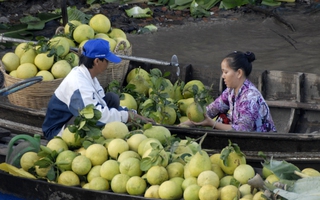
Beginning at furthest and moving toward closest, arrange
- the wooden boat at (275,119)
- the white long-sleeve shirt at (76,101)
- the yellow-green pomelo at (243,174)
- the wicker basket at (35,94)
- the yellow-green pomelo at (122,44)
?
the yellow-green pomelo at (122,44), the wicker basket at (35,94), the wooden boat at (275,119), the white long-sleeve shirt at (76,101), the yellow-green pomelo at (243,174)

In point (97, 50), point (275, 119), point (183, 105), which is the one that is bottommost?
point (275, 119)

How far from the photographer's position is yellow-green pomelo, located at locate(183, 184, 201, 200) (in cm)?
339

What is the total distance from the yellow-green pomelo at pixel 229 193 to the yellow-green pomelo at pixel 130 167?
54cm

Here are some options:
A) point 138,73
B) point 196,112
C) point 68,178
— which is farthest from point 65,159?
point 138,73

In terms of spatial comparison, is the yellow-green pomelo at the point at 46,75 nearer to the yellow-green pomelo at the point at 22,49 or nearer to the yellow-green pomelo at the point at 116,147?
the yellow-green pomelo at the point at 22,49

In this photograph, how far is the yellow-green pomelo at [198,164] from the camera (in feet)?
11.4

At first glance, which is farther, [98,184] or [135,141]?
[135,141]

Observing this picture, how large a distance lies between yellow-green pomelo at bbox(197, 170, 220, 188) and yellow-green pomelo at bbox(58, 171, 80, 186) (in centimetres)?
80

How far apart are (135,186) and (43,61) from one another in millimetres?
2028

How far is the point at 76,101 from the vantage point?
4371mm

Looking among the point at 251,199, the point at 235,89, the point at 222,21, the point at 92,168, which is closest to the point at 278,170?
the point at 251,199

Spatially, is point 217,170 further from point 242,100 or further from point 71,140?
point 242,100

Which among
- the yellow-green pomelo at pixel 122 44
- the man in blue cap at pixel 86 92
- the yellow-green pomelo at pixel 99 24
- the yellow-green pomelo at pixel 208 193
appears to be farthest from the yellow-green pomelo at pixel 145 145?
the yellow-green pomelo at pixel 99 24

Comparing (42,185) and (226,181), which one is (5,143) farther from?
(226,181)
